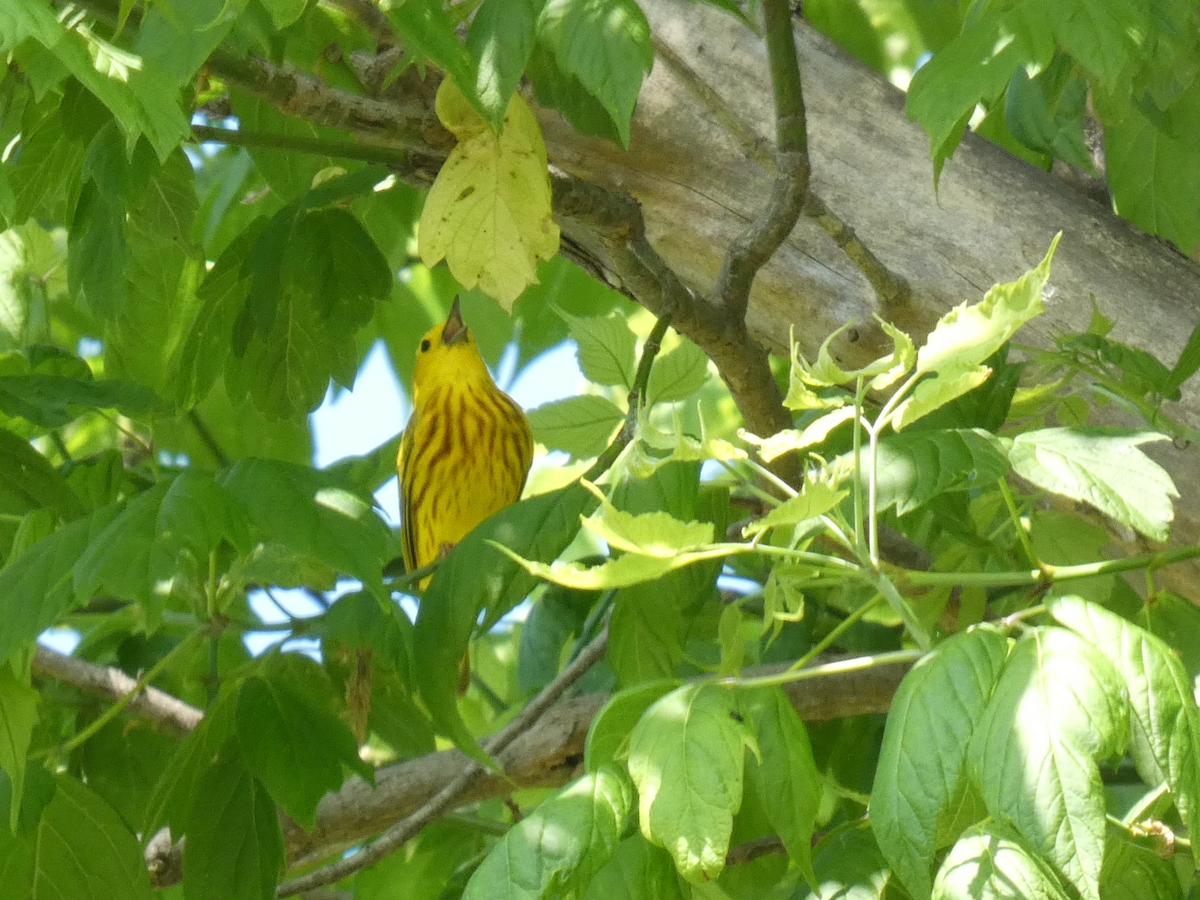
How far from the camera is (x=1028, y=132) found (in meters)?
2.26

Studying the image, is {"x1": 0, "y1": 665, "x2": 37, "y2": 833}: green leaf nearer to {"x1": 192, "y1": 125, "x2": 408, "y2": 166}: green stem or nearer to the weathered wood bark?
{"x1": 192, "y1": 125, "x2": 408, "y2": 166}: green stem

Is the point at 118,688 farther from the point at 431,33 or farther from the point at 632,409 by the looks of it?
the point at 431,33

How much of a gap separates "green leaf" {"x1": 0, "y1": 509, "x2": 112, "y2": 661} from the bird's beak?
2542 mm

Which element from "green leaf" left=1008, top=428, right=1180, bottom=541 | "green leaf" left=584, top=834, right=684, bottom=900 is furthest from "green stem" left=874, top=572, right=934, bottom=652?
"green leaf" left=584, top=834, right=684, bottom=900

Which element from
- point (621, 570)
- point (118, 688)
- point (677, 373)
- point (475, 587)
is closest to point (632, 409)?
point (677, 373)

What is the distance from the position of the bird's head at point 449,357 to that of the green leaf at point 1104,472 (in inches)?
117

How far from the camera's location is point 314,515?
1.69m

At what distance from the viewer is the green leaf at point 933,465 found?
134 centimetres

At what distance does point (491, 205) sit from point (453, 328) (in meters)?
2.30

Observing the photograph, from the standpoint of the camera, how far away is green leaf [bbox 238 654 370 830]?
2027 mm

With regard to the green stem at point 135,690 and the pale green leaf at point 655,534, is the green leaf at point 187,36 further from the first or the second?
the green stem at point 135,690

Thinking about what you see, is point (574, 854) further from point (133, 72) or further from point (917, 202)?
point (917, 202)

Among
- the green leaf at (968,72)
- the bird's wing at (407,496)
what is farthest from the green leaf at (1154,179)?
the bird's wing at (407,496)

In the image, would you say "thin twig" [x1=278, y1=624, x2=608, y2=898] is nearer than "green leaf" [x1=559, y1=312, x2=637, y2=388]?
No
